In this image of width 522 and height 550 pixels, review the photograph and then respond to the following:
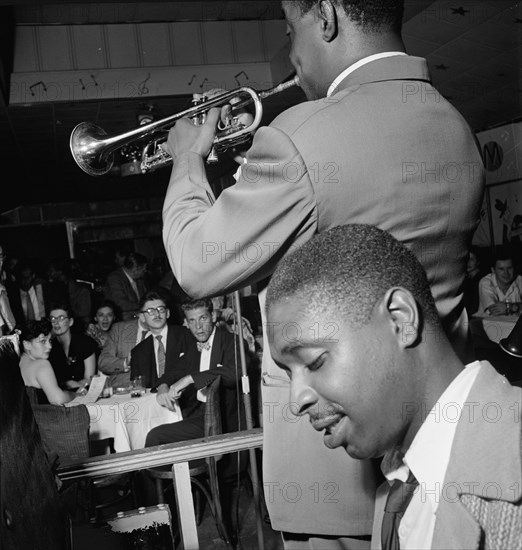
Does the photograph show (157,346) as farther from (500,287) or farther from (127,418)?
(500,287)

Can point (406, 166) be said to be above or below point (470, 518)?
above

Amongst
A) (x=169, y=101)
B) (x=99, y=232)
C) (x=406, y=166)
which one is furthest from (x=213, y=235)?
(x=99, y=232)

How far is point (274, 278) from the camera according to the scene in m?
1.02

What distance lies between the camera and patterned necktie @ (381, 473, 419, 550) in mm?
981

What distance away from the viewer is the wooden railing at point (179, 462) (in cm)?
189

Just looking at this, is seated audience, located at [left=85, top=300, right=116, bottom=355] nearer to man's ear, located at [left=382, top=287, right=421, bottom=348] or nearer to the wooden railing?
the wooden railing

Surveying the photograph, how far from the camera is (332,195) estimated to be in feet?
3.66

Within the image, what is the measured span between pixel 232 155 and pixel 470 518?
1.22 metres

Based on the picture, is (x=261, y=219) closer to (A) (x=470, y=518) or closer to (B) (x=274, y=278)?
(B) (x=274, y=278)

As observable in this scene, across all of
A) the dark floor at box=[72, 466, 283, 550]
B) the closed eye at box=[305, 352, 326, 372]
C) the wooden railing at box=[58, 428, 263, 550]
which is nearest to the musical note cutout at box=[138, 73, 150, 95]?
the dark floor at box=[72, 466, 283, 550]

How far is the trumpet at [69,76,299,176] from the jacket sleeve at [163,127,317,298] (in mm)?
557

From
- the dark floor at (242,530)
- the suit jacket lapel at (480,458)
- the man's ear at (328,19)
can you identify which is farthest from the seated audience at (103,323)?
the suit jacket lapel at (480,458)

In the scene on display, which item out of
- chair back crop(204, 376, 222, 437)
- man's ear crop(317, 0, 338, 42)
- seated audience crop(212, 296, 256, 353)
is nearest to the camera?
man's ear crop(317, 0, 338, 42)

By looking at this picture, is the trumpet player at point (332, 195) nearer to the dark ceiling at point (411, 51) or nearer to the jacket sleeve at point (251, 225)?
the jacket sleeve at point (251, 225)
